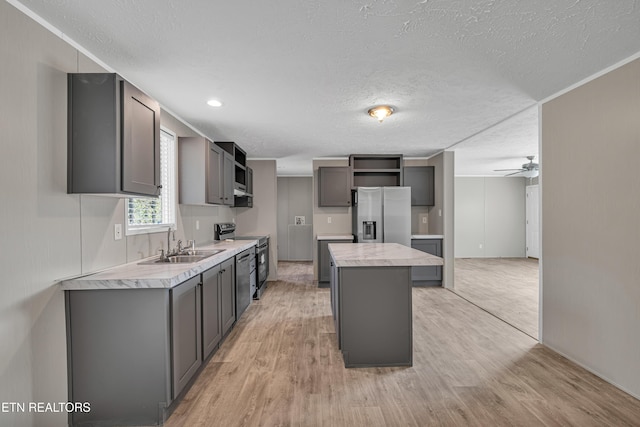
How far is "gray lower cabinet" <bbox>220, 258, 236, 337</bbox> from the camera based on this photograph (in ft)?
9.65

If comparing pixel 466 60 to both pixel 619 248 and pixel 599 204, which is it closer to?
pixel 599 204

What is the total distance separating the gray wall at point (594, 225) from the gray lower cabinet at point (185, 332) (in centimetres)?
311

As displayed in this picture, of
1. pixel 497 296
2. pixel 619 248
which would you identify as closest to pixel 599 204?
pixel 619 248

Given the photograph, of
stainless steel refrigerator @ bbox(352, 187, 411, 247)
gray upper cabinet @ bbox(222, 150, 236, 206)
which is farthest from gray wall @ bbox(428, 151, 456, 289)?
gray upper cabinet @ bbox(222, 150, 236, 206)

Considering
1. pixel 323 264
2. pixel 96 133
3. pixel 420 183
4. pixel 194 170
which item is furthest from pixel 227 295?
pixel 420 183

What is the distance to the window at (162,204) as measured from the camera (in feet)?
8.63

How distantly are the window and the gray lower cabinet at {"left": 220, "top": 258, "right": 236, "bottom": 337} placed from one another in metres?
0.74

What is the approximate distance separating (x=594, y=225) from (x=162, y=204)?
388 centimetres

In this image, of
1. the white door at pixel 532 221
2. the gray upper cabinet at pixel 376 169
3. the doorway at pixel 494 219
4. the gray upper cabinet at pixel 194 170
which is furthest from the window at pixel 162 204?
the white door at pixel 532 221

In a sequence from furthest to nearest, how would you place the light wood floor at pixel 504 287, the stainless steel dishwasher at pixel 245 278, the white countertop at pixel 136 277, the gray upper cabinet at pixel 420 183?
the gray upper cabinet at pixel 420 183 → the light wood floor at pixel 504 287 → the stainless steel dishwasher at pixel 245 278 → the white countertop at pixel 136 277

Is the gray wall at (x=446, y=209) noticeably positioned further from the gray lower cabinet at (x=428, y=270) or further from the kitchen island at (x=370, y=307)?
the kitchen island at (x=370, y=307)

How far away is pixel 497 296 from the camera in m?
4.79

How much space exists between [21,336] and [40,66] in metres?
A: 1.47

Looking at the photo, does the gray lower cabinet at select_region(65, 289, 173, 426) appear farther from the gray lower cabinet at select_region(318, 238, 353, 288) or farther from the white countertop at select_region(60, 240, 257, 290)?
the gray lower cabinet at select_region(318, 238, 353, 288)
